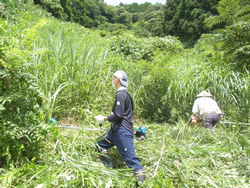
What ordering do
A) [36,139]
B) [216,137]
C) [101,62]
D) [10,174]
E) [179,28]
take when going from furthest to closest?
[179,28] < [101,62] < [216,137] < [36,139] < [10,174]

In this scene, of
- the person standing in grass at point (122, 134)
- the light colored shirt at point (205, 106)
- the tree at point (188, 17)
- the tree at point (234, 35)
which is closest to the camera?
the person standing in grass at point (122, 134)

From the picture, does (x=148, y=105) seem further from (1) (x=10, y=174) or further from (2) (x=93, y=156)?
(1) (x=10, y=174)

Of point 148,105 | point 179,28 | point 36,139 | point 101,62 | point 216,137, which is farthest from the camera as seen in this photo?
point 179,28

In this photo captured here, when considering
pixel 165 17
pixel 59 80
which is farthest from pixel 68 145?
pixel 165 17

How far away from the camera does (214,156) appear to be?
8.25ft

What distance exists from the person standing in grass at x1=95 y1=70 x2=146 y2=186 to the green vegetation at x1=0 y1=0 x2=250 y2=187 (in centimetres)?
16

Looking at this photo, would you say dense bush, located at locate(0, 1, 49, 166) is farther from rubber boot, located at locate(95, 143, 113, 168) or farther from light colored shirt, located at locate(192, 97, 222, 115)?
light colored shirt, located at locate(192, 97, 222, 115)

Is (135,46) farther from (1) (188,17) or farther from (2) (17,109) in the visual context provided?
(1) (188,17)

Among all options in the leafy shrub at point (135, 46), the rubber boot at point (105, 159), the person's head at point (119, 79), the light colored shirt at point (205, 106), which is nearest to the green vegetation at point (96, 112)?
the rubber boot at point (105, 159)

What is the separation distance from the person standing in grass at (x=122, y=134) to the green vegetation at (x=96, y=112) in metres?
0.16

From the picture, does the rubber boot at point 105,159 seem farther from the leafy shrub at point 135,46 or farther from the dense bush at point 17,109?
the leafy shrub at point 135,46

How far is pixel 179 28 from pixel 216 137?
24937mm

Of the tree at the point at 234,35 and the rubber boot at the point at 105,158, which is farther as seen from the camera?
the tree at the point at 234,35

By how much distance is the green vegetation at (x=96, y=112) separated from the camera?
73.0 inches
